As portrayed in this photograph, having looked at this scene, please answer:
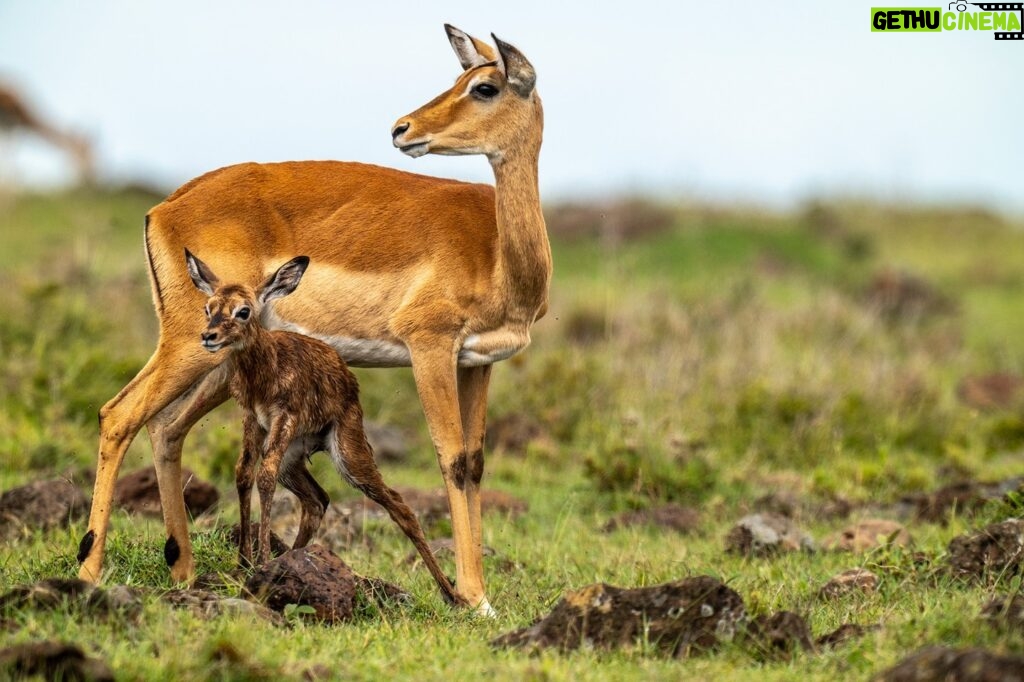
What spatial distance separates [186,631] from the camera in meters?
5.37

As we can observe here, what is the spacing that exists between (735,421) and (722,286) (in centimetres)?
559

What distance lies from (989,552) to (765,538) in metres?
1.63

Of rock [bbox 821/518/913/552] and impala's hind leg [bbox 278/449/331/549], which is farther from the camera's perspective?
rock [bbox 821/518/913/552]

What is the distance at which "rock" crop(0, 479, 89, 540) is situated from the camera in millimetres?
7820

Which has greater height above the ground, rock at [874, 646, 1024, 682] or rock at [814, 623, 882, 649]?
rock at [874, 646, 1024, 682]

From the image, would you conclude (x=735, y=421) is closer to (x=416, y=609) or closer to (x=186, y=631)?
(x=416, y=609)

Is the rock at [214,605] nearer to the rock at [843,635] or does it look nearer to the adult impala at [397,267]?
the adult impala at [397,267]

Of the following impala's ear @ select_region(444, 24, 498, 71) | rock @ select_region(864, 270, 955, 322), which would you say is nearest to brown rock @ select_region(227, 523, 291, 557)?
impala's ear @ select_region(444, 24, 498, 71)

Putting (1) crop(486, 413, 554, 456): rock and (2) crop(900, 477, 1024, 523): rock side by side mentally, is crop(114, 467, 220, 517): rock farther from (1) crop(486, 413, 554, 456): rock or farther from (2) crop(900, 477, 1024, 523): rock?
(2) crop(900, 477, 1024, 523): rock

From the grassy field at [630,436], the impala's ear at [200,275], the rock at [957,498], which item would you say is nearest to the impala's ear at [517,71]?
the impala's ear at [200,275]

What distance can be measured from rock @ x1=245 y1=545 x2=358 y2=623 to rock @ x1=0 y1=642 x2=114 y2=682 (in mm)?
1355

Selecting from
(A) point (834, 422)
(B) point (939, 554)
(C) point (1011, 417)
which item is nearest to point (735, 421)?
(A) point (834, 422)

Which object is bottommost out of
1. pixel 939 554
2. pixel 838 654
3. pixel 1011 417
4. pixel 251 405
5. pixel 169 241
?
pixel 1011 417

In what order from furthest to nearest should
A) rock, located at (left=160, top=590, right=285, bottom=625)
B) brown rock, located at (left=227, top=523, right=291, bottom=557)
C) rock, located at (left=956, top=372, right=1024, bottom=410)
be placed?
1. rock, located at (left=956, top=372, right=1024, bottom=410)
2. brown rock, located at (left=227, top=523, right=291, bottom=557)
3. rock, located at (left=160, top=590, right=285, bottom=625)
